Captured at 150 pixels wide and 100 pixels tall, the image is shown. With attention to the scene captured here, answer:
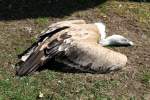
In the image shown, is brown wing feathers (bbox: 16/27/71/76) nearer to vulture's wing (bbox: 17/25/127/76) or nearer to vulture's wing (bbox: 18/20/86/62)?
vulture's wing (bbox: 17/25/127/76)

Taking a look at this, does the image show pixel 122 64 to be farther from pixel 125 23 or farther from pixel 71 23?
pixel 125 23

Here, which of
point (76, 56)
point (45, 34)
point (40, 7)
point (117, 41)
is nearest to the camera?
point (76, 56)

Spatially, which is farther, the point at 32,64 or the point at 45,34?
the point at 45,34

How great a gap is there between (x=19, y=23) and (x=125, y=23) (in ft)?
7.01

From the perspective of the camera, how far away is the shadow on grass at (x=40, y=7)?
9.66 meters

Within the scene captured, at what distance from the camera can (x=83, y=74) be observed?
7.62 metres

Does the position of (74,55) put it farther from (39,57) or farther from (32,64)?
(32,64)

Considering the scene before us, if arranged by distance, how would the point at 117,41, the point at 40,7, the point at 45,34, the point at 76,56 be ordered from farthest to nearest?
the point at 40,7, the point at 117,41, the point at 45,34, the point at 76,56

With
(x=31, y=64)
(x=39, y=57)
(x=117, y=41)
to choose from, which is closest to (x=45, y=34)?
(x=39, y=57)

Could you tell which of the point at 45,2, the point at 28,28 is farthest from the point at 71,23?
the point at 45,2

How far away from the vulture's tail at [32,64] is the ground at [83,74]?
0.38ft

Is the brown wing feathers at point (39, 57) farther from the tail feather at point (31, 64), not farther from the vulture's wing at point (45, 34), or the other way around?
the vulture's wing at point (45, 34)

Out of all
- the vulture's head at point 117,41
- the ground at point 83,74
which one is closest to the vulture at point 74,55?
the ground at point 83,74

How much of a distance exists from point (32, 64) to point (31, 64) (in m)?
0.02
